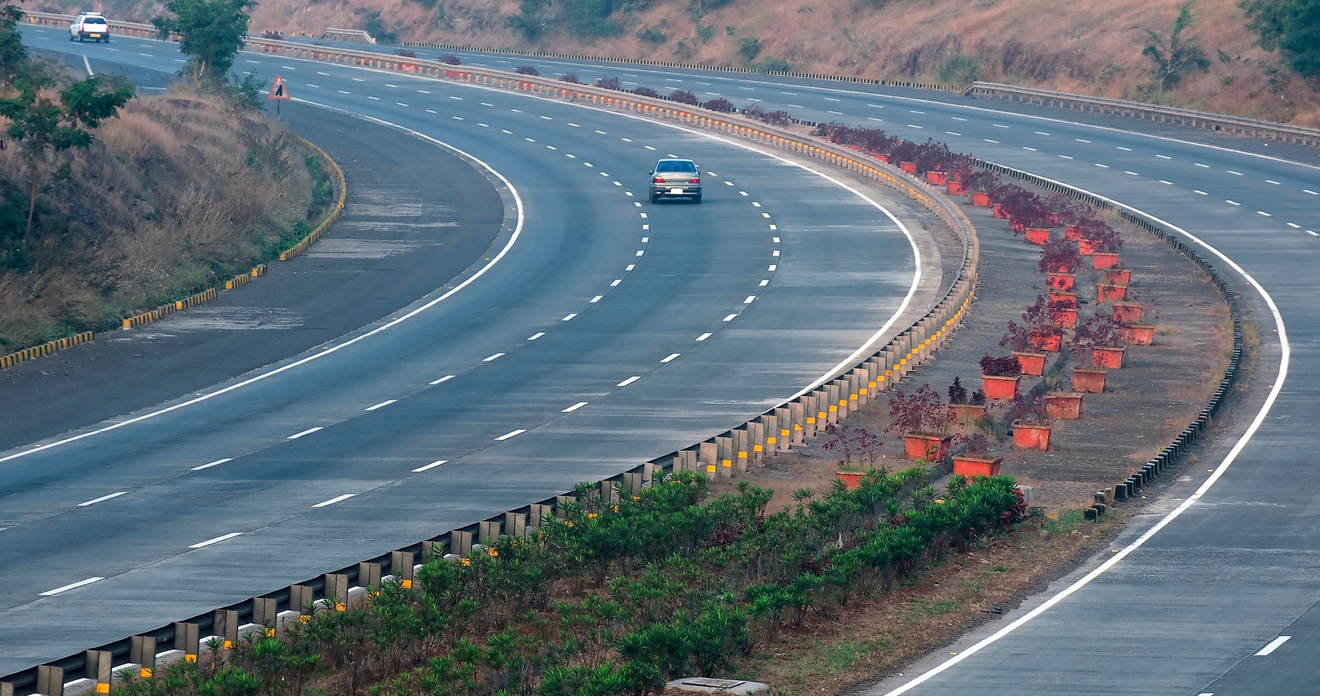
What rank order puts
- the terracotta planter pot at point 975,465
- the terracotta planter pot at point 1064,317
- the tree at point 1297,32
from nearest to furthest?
the terracotta planter pot at point 975,465 < the terracotta planter pot at point 1064,317 < the tree at point 1297,32

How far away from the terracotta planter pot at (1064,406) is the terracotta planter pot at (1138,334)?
7.32 m

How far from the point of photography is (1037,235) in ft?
169

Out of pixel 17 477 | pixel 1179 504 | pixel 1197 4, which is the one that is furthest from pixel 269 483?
pixel 1197 4

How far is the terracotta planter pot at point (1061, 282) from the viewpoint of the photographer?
4306 cm

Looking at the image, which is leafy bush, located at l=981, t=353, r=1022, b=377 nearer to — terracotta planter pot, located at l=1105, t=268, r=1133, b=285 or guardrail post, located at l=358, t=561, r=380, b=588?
terracotta planter pot, located at l=1105, t=268, r=1133, b=285

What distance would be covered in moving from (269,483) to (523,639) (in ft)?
31.5

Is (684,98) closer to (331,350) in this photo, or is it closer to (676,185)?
(676,185)

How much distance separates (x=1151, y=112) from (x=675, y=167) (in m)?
31.1

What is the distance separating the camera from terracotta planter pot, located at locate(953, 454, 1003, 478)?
25.9 m

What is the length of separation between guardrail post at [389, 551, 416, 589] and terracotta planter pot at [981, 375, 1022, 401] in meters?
15.8

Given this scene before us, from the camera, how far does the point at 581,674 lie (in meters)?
15.0

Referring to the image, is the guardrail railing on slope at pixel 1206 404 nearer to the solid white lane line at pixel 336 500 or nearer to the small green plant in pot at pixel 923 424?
the small green plant in pot at pixel 923 424

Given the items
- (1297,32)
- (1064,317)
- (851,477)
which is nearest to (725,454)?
(851,477)

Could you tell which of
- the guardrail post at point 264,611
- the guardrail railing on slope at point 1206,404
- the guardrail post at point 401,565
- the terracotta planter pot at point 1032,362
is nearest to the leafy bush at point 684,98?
the guardrail railing on slope at point 1206,404
